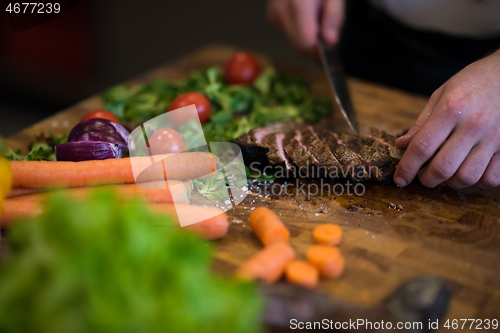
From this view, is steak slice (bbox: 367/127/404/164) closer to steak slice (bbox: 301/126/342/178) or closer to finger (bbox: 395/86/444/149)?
finger (bbox: 395/86/444/149)

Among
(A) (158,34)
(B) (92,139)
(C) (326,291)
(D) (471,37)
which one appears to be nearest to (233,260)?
(C) (326,291)

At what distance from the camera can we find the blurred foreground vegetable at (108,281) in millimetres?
1122

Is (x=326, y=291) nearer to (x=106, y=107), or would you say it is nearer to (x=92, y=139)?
(x=92, y=139)

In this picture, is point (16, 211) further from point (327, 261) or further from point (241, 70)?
point (241, 70)

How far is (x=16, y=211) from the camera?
7.39 feet

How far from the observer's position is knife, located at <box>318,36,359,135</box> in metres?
3.30

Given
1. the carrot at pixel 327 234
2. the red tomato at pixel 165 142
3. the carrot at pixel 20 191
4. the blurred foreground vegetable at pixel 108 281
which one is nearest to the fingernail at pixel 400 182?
the carrot at pixel 327 234

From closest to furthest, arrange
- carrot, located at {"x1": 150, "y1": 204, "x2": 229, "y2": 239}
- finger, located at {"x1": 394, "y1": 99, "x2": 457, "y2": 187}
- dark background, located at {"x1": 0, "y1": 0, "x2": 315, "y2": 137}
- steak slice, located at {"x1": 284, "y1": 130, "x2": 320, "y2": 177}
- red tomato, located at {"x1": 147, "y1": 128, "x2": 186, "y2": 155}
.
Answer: carrot, located at {"x1": 150, "y1": 204, "x2": 229, "y2": 239} < finger, located at {"x1": 394, "y1": 99, "x2": 457, "y2": 187} < steak slice, located at {"x1": 284, "y1": 130, "x2": 320, "y2": 177} < red tomato, located at {"x1": 147, "y1": 128, "x2": 186, "y2": 155} < dark background, located at {"x1": 0, "y1": 0, "x2": 315, "y2": 137}

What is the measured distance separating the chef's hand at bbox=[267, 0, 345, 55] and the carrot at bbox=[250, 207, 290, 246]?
7.38 feet

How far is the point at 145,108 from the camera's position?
3666mm

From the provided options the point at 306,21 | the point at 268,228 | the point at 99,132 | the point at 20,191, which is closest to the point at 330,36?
the point at 306,21

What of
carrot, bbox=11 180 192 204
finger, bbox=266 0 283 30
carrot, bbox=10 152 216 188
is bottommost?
carrot, bbox=11 180 192 204

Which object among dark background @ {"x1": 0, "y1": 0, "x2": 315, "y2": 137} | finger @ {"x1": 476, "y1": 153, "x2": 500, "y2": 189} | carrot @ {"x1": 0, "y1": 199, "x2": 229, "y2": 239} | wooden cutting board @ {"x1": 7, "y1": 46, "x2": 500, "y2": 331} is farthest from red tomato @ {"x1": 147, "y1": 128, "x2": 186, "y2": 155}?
dark background @ {"x1": 0, "y1": 0, "x2": 315, "y2": 137}

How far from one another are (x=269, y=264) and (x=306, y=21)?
276 cm
